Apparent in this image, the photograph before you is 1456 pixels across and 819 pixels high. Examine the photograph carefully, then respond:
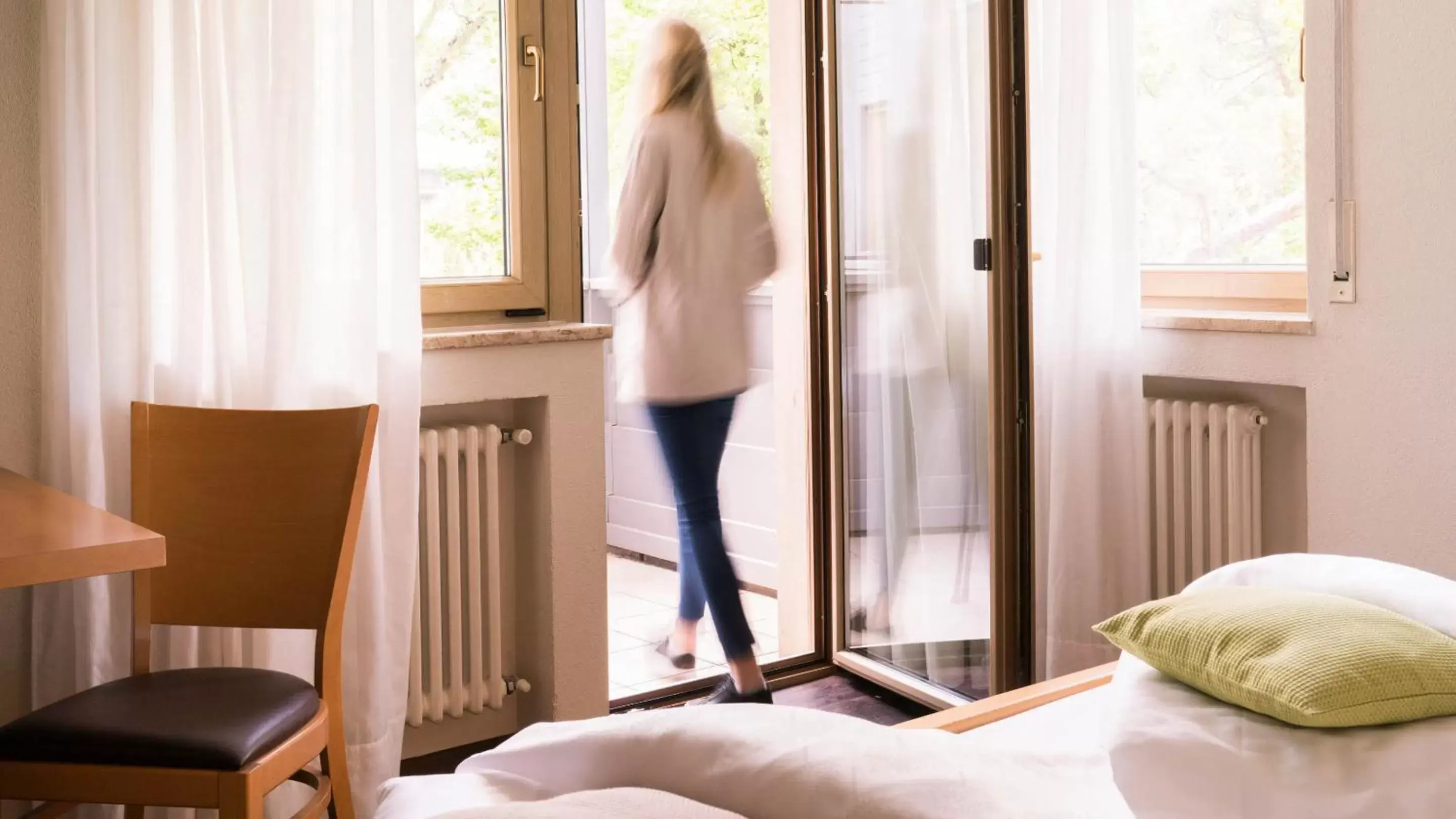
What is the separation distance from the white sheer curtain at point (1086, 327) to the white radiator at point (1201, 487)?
76 mm

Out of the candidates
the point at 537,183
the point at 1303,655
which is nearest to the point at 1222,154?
the point at 537,183

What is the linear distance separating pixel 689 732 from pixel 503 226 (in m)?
1.95

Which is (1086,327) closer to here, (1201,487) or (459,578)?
(1201,487)

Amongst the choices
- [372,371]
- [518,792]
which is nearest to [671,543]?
[372,371]

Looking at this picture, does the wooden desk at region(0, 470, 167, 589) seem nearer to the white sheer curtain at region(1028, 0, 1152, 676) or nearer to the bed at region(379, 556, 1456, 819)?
the bed at region(379, 556, 1456, 819)

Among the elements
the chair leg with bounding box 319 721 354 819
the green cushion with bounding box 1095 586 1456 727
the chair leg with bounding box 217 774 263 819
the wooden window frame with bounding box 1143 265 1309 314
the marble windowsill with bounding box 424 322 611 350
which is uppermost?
the wooden window frame with bounding box 1143 265 1309 314

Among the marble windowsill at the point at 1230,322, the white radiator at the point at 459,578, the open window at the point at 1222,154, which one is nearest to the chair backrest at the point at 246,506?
the white radiator at the point at 459,578

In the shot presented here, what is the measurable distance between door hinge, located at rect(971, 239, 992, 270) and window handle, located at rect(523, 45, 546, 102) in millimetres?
1031

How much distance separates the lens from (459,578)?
2.80 m

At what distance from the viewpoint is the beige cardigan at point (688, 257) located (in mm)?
3025

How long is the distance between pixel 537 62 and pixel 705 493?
1051 mm

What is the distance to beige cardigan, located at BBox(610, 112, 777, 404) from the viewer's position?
9.93 feet

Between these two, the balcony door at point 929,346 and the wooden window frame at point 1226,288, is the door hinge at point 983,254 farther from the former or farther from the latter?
the wooden window frame at point 1226,288

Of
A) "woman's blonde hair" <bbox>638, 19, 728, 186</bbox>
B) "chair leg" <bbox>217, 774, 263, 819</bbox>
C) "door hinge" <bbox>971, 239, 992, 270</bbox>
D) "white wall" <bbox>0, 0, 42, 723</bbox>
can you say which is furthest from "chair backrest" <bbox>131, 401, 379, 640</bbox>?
"door hinge" <bbox>971, 239, 992, 270</bbox>
